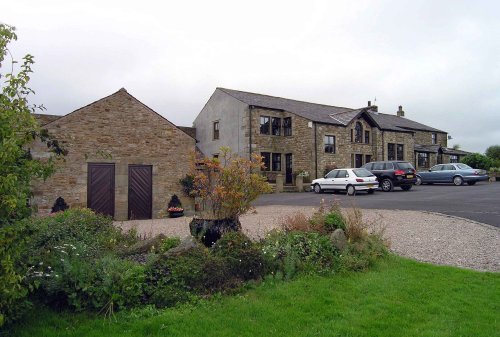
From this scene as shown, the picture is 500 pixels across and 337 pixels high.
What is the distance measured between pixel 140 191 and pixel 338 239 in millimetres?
12173

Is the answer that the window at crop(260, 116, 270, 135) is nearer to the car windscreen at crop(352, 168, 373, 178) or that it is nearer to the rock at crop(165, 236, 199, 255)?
the car windscreen at crop(352, 168, 373, 178)

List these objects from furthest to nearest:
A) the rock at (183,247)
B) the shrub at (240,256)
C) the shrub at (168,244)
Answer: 1. the shrub at (168,244)
2. the shrub at (240,256)
3. the rock at (183,247)

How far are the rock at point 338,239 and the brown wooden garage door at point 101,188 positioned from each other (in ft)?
39.2

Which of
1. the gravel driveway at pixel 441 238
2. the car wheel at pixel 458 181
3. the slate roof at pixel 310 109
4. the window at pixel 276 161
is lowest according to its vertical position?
the gravel driveway at pixel 441 238

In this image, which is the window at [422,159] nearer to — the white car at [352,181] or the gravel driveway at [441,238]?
the white car at [352,181]

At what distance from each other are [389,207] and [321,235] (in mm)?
10663

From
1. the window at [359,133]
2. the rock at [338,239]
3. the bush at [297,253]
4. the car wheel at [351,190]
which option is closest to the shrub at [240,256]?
the bush at [297,253]

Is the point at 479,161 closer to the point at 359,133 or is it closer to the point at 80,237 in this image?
the point at 359,133

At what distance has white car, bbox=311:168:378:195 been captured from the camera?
2370 centimetres

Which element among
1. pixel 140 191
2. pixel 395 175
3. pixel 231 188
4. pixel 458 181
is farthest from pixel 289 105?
pixel 231 188

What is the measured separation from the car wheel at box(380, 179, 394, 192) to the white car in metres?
2.03

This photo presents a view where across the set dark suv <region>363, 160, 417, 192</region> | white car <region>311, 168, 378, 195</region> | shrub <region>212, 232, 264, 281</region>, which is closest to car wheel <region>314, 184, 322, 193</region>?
white car <region>311, 168, 378, 195</region>

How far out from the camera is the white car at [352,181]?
2370cm

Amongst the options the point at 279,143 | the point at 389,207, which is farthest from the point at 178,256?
the point at 279,143
